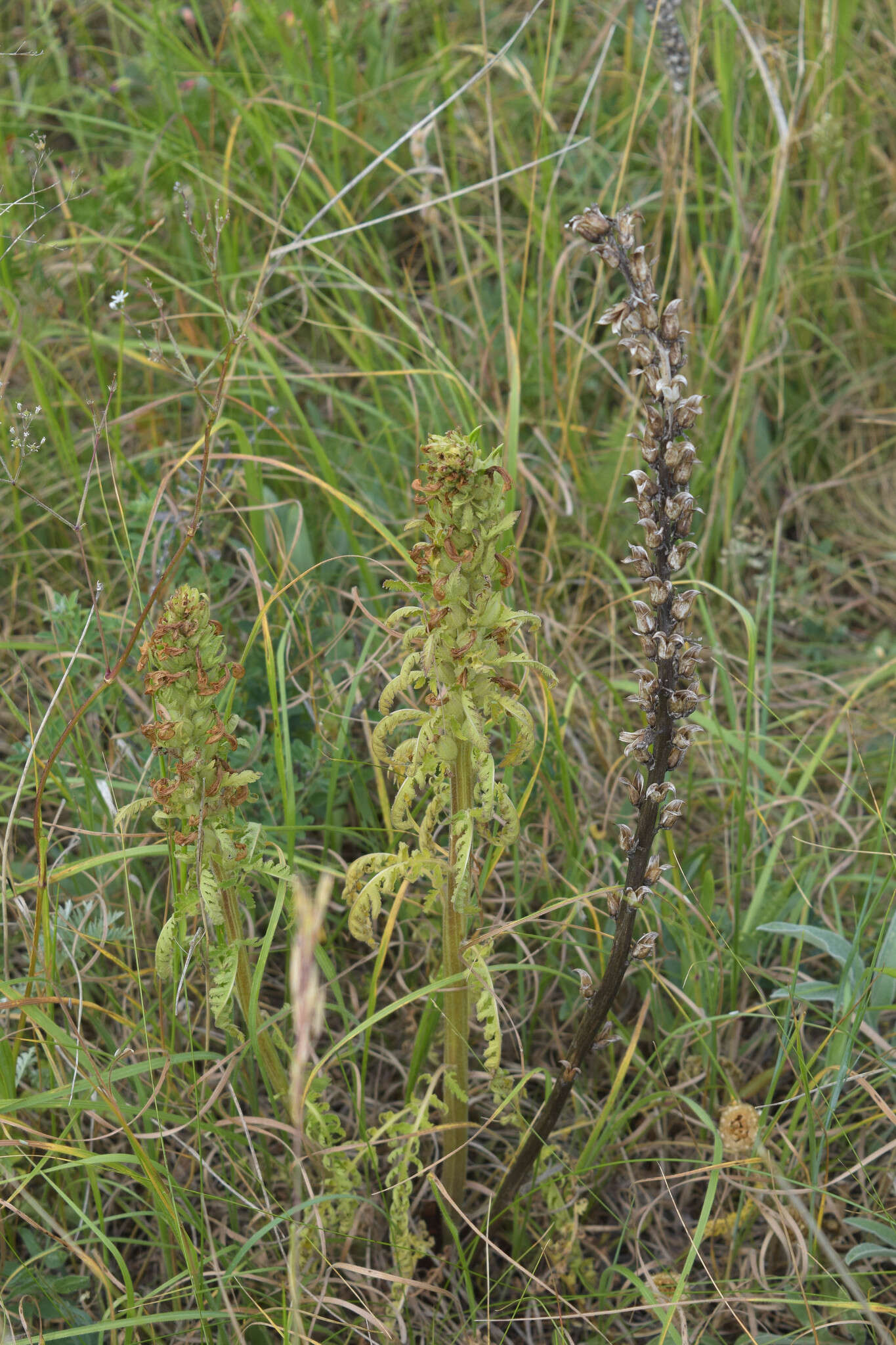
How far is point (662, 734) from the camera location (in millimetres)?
1417

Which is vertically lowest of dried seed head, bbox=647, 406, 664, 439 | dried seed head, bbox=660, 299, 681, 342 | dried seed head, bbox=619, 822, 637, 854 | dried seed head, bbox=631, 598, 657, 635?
dried seed head, bbox=619, 822, 637, 854

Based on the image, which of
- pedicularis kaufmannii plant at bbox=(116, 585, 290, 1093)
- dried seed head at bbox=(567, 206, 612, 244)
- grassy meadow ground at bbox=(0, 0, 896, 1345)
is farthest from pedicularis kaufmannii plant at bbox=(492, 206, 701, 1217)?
pedicularis kaufmannii plant at bbox=(116, 585, 290, 1093)

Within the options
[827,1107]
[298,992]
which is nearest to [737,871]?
[827,1107]

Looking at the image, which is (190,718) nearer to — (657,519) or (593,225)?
(657,519)

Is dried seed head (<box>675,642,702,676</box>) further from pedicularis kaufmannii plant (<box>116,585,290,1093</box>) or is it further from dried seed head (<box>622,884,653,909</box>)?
pedicularis kaufmannii plant (<box>116,585,290,1093</box>)

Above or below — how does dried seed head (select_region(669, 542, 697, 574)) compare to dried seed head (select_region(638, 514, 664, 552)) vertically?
below

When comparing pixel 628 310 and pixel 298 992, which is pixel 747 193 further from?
pixel 298 992

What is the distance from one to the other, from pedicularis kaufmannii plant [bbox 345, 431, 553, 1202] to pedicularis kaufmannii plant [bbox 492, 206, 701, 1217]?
164 millimetres

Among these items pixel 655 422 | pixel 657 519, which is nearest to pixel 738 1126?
pixel 657 519

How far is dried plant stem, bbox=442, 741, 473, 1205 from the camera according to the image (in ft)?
5.06

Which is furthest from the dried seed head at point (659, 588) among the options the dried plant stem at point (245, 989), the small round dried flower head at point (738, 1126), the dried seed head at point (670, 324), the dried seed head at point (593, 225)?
the small round dried flower head at point (738, 1126)

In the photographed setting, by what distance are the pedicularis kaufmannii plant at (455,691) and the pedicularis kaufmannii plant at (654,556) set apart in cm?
16

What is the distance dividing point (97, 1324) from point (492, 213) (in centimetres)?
309

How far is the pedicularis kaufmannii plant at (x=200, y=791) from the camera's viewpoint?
55.4 inches
